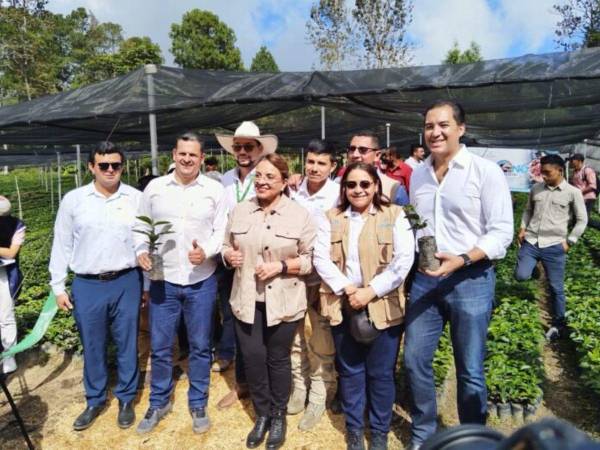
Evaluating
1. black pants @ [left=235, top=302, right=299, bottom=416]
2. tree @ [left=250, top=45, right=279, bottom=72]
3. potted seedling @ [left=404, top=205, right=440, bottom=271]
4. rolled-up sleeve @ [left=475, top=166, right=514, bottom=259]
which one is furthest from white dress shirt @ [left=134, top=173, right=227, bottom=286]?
tree @ [left=250, top=45, right=279, bottom=72]

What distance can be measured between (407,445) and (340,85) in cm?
293

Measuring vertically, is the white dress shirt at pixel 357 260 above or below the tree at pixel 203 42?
below

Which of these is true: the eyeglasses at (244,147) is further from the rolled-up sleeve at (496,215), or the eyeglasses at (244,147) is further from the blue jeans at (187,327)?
the rolled-up sleeve at (496,215)

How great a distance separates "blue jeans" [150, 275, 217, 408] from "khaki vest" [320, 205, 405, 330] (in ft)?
3.00

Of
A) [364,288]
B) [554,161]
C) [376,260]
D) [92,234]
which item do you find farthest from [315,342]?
[554,161]

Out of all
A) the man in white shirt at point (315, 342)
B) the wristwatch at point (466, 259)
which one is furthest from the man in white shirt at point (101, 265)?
the wristwatch at point (466, 259)

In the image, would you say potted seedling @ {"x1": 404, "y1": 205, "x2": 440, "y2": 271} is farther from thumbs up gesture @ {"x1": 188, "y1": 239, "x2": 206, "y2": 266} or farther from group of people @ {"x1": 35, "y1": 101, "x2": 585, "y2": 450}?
thumbs up gesture @ {"x1": 188, "y1": 239, "x2": 206, "y2": 266}

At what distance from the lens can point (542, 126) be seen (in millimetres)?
6566

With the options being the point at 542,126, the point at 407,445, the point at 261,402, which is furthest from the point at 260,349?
the point at 542,126

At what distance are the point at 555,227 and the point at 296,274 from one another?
331cm

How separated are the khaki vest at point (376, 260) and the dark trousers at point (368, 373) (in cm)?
11

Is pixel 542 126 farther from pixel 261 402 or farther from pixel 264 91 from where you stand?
pixel 261 402

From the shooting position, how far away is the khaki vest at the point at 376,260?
2564mm

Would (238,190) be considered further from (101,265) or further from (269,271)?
(101,265)
